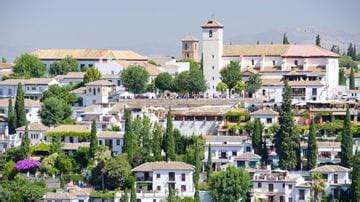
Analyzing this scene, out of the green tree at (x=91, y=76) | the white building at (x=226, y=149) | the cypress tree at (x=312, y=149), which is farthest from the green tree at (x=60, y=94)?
the cypress tree at (x=312, y=149)

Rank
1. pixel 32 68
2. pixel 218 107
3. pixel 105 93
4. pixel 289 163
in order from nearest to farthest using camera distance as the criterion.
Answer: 1. pixel 289 163
2. pixel 218 107
3. pixel 105 93
4. pixel 32 68

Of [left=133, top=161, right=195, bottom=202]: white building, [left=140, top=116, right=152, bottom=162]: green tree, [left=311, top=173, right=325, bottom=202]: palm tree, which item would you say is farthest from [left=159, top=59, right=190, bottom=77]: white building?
[left=311, top=173, right=325, bottom=202]: palm tree

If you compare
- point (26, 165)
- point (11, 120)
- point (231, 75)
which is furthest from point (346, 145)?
point (11, 120)

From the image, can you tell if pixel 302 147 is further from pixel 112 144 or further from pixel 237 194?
pixel 112 144

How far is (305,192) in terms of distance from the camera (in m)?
48.6

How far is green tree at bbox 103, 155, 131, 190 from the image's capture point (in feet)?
167

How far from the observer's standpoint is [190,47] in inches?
3748

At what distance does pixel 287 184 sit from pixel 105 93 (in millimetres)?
18072

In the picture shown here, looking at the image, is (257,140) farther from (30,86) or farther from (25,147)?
(30,86)

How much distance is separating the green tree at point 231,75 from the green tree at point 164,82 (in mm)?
3463

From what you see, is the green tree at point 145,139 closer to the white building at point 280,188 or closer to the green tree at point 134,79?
the white building at point 280,188

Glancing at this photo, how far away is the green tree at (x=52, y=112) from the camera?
59.7 meters

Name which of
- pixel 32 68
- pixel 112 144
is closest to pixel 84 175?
pixel 112 144

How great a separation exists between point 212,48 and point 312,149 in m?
20.3
